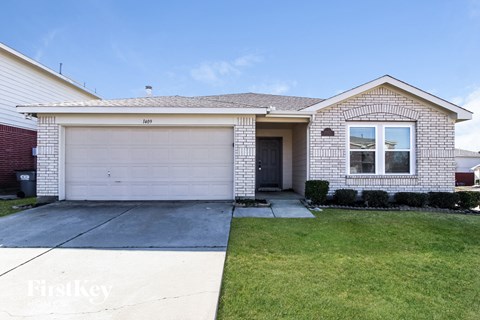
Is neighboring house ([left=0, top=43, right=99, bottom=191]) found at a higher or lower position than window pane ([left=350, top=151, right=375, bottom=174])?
higher

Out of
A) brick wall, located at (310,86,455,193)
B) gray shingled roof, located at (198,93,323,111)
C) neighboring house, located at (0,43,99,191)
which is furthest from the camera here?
neighboring house, located at (0,43,99,191)

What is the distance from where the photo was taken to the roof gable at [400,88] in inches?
321

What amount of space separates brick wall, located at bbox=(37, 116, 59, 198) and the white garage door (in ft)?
1.07

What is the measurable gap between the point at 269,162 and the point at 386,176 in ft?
→ 15.4

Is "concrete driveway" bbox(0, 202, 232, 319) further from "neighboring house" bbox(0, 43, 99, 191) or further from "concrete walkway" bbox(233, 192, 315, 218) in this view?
"neighboring house" bbox(0, 43, 99, 191)

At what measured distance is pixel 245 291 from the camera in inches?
112

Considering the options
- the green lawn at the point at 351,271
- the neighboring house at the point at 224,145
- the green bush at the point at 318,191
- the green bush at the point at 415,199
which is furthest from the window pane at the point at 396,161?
the green lawn at the point at 351,271

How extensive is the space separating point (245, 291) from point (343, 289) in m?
1.16

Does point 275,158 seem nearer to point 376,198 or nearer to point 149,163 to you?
point 376,198

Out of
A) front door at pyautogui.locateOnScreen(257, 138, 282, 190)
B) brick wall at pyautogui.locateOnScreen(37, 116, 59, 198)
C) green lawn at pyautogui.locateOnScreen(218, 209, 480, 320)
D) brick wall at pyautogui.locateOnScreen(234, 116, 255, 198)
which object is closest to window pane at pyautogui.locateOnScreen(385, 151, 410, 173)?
green lawn at pyautogui.locateOnScreen(218, 209, 480, 320)

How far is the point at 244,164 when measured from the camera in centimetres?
798

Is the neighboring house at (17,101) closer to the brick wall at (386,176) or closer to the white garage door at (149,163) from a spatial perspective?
the white garage door at (149,163)

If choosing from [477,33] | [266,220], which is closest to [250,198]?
[266,220]

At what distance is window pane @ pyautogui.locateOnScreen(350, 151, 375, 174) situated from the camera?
27.8ft
